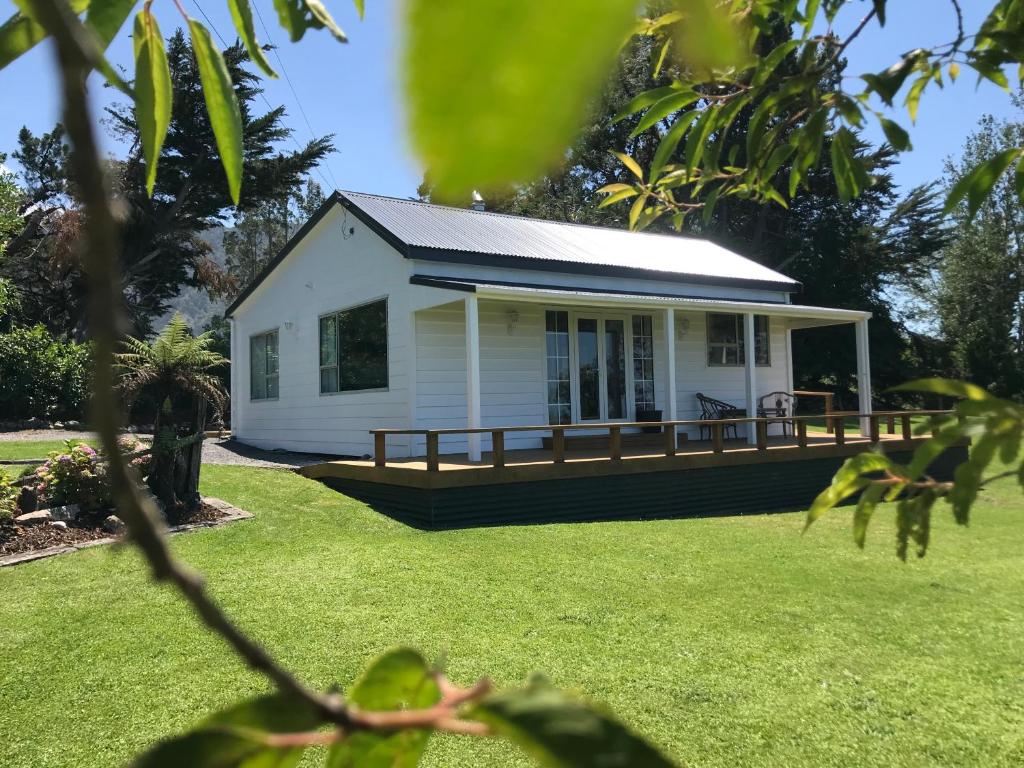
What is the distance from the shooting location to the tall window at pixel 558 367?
42.2 ft

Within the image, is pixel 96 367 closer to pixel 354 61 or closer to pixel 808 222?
pixel 354 61

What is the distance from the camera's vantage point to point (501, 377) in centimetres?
1232

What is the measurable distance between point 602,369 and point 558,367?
0.89 meters

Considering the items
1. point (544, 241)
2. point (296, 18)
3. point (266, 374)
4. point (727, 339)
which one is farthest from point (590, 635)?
point (266, 374)

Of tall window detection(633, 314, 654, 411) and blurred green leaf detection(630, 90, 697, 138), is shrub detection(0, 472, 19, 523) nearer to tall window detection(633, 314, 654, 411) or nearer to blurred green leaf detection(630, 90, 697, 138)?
blurred green leaf detection(630, 90, 697, 138)

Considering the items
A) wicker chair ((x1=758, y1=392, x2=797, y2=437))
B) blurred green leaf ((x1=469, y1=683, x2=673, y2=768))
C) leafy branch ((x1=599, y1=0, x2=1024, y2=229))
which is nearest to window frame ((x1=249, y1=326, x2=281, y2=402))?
wicker chair ((x1=758, y1=392, x2=797, y2=437))

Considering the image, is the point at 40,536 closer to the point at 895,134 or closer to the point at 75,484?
the point at 75,484

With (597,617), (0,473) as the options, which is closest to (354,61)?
(597,617)

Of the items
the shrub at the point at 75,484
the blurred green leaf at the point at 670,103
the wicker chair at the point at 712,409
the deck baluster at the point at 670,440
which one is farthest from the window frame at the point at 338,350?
the blurred green leaf at the point at 670,103

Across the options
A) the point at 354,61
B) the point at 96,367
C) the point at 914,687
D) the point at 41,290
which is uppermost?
the point at 41,290

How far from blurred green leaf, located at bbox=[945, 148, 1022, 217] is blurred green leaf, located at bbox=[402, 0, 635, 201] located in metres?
1.51

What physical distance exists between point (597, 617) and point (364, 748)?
4.89 meters

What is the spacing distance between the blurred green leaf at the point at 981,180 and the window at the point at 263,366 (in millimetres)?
15331

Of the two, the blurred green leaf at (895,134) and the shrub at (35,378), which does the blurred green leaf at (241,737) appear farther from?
the shrub at (35,378)
